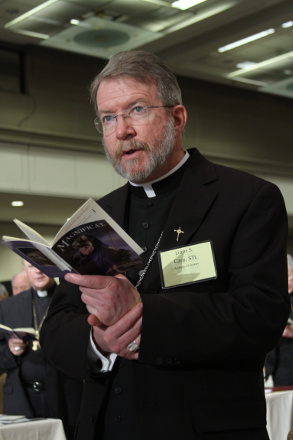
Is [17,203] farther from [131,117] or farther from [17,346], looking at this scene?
[131,117]

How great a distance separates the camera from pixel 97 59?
36.0ft

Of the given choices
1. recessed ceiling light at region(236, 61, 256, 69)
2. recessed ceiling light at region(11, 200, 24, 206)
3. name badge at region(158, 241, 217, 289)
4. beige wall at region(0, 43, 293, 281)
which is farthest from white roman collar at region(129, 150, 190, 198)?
recessed ceiling light at region(11, 200, 24, 206)

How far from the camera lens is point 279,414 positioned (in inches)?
212

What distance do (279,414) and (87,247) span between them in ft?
A: 13.1

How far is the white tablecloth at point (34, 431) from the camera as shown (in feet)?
13.6

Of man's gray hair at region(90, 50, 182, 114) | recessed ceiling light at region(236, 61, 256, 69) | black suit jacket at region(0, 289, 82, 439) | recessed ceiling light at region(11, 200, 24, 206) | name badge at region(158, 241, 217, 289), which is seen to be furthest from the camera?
recessed ceiling light at region(11, 200, 24, 206)

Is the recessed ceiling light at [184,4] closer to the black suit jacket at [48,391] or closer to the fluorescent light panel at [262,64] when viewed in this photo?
the fluorescent light panel at [262,64]

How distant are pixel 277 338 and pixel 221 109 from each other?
34.8ft

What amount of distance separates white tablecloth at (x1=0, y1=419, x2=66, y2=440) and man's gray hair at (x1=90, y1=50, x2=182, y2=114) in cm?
252

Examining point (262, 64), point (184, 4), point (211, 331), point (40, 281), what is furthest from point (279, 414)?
point (262, 64)

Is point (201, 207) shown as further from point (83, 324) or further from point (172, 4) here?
point (172, 4)

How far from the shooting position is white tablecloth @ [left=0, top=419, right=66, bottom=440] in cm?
414

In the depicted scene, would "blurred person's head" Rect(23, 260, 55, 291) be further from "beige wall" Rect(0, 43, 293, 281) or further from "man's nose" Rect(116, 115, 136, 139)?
"man's nose" Rect(116, 115, 136, 139)

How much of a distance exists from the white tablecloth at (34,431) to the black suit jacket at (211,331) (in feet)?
7.32
